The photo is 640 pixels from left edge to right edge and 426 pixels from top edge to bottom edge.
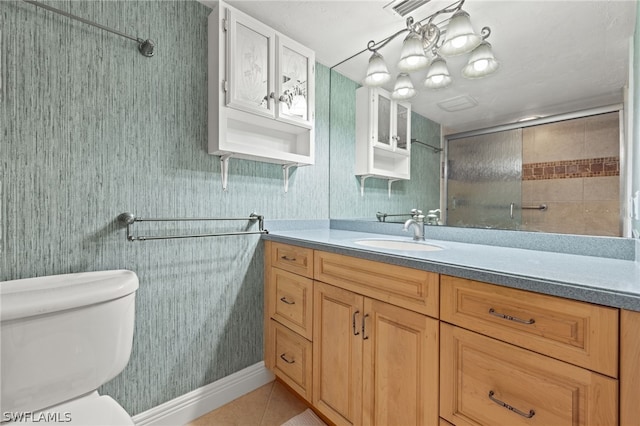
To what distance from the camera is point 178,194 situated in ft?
4.68

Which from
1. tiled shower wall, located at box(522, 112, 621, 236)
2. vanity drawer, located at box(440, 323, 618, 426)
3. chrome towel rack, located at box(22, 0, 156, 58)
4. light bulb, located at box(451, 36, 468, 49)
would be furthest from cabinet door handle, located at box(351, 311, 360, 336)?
chrome towel rack, located at box(22, 0, 156, 58)

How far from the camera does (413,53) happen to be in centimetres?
155

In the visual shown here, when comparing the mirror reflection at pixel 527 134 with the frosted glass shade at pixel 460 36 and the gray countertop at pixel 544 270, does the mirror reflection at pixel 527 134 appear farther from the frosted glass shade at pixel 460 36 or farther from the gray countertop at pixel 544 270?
the gray countertop at pixel 544 270

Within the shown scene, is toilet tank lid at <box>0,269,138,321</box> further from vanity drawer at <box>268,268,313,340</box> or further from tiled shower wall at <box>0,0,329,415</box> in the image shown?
vanity drawer at <box>268,268,313,340</box>

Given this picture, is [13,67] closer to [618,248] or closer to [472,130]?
[472,130]

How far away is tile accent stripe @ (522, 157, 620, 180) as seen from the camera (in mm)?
1062

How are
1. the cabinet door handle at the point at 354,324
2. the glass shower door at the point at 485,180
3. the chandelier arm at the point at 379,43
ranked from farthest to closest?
the chandelier arm at the point at 379,43
the glass shower door at the point at 485,180
the cabinet door handle at the point at 354,324

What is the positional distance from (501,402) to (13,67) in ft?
6.36

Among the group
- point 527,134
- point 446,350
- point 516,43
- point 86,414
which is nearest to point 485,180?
point 527,134

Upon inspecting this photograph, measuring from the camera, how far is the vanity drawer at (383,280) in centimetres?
94

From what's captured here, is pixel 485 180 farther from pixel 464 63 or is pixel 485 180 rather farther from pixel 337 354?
pixel 337 354

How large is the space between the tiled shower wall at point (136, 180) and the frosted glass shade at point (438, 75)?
108 cm

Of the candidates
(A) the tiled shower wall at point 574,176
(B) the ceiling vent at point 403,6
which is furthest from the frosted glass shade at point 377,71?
(A) the tiled shower wall at point 574,176

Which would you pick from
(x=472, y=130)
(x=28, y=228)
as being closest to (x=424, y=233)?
(x=472, y=130)
